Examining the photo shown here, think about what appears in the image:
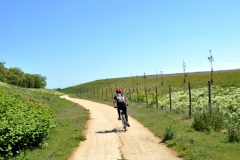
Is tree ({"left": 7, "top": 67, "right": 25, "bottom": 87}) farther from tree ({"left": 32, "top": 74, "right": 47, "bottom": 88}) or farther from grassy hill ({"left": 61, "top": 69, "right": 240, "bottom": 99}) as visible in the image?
grassy hill ({"left": 61, "top": 69, "right": 240, "bottom": 99})

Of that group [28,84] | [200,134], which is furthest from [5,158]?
[28,84]

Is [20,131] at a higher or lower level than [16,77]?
lower

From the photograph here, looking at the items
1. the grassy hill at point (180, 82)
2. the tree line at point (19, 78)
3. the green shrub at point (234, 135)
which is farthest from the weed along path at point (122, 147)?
the tree line at point (19, 78)

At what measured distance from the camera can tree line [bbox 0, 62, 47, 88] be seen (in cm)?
9525

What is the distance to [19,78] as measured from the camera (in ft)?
348

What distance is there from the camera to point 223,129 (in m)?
15.0

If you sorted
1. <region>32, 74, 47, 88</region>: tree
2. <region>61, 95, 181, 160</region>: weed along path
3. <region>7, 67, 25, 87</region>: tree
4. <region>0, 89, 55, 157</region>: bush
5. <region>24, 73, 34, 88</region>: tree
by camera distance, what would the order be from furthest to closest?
<region>32, 74, 47, 88</region>: tree → <region>24, 73, 34, 88</region>: tree → <region>7, 67, 25, 87</region>: tree → <region>0, 89, 55, 157</region>: bush → <region>61, 95, 181, 160</region>: weed along path

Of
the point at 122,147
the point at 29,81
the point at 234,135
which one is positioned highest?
the point at 29,81

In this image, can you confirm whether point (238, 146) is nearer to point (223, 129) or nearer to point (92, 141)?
point (223, 129)

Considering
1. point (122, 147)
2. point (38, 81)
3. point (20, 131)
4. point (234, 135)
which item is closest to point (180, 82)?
point (38, 81)

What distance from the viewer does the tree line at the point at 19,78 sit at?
95250 millimetres

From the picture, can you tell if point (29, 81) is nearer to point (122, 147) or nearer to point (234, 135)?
point (122, 147)

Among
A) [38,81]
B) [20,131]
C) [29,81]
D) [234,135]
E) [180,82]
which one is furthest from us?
[38,81]

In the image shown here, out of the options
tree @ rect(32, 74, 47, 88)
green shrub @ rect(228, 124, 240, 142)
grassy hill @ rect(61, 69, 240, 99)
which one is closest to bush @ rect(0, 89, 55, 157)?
green shrub @ rect(228, 124, 240, 142)
